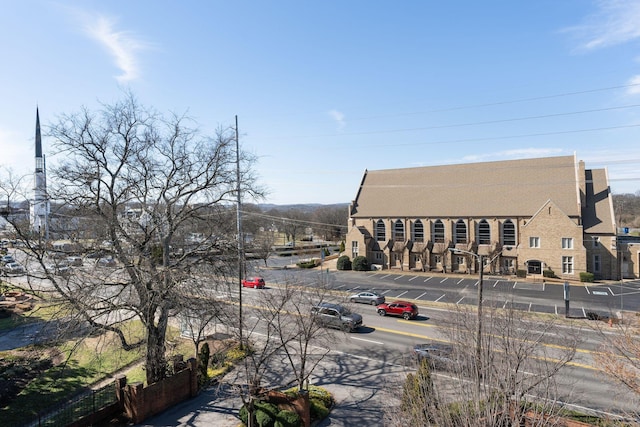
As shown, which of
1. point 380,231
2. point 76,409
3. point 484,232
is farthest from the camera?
point 380,231

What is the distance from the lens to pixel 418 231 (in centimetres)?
5403

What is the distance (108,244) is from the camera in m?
18.9

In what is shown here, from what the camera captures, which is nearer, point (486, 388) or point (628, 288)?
point (486, 388)

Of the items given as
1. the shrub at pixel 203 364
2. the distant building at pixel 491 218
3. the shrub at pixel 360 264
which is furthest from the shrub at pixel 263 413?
the shrub at pixel 360 264

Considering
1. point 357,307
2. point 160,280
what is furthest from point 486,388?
point 357,307

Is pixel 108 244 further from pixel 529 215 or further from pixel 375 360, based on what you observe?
pixel 529 215

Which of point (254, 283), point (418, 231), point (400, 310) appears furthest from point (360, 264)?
point (400, 310)

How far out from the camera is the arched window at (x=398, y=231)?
55.2 metres

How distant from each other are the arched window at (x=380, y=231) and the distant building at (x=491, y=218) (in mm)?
146

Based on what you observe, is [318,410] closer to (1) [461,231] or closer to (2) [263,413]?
(2) [263,413]

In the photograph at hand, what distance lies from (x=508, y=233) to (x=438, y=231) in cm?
864

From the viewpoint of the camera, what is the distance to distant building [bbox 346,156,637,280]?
142ft

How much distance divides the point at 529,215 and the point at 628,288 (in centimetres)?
1209

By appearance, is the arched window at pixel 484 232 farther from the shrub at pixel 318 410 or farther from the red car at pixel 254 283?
the shrub at pixel 318 410
